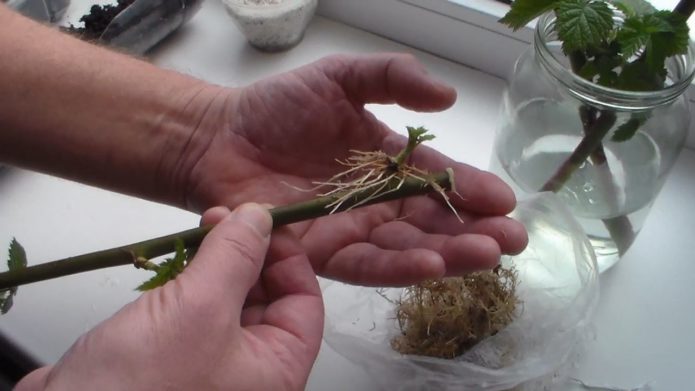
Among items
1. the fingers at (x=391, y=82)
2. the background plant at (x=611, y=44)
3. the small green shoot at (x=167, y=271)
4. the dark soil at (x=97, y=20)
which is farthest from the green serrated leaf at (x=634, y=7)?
the dark soil at (x=97, y=20)

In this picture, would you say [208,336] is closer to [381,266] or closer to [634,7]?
[381,266]

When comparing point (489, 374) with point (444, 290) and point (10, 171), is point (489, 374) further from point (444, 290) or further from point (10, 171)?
point (10, 171)

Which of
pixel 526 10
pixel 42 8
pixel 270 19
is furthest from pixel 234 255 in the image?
pixel 42 8

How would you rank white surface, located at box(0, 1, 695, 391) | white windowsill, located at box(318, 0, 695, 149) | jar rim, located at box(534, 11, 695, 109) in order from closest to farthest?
jar rim, located at box(534, 11, 695, 109)
white surface, located at box(0, 1, 695, 391)
white windowsill, located at box(318, 0, 695, 149)

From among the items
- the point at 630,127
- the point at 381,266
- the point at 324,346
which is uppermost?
the point at 630,127

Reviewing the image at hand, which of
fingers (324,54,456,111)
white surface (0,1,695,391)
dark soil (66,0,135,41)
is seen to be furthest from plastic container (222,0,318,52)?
fingers (324,54,456,111)

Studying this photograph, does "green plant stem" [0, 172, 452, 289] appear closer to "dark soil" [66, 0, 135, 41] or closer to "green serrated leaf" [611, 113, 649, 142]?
"green serrated leaf" [611, 113, 649, 142]
